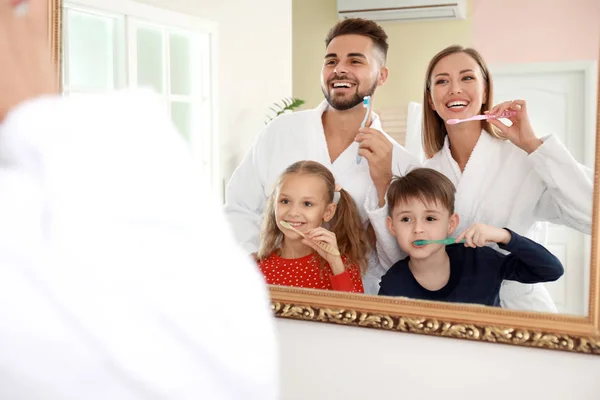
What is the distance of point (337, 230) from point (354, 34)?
36 cm

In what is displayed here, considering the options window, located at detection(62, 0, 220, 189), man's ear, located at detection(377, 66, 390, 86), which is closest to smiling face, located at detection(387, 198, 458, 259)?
man's ear, located at detection(377, 66, 390, 86)

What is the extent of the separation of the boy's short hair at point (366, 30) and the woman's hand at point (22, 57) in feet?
1.66

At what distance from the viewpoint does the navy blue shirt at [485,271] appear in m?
1.01

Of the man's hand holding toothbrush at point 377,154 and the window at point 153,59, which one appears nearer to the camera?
the man's hand holding toothbrush at point 377,154

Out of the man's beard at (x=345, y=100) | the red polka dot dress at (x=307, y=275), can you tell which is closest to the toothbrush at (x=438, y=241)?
the red polka dot dress at (x=307, y=275)

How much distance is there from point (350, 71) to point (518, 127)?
0.31m

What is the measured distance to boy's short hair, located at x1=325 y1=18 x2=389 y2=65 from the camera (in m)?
1.10

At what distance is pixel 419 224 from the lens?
1.10 m

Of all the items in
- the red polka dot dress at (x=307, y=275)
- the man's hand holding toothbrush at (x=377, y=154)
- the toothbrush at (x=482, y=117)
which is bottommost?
the red polka dot dress at (x=307, y=275)

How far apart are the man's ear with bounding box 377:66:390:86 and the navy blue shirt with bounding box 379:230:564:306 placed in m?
0.31

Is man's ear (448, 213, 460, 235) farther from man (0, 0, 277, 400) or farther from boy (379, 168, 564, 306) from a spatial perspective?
man (0, 0, 277, 400)

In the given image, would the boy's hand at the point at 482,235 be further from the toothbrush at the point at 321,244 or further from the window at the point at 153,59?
the window at the point at 153,59

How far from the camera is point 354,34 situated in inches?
44.2

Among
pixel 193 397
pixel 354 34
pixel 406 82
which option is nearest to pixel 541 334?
pixel 406 82
